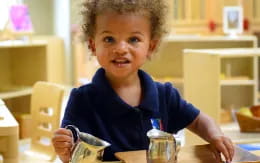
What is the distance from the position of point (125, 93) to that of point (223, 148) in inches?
9.8

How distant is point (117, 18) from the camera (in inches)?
38.3

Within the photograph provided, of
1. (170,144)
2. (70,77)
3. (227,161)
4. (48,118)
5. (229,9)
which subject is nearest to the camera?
(170,144)

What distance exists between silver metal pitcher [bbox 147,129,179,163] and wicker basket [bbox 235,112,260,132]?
1.28 meters

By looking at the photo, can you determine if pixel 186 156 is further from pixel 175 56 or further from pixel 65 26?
pixel 65 26

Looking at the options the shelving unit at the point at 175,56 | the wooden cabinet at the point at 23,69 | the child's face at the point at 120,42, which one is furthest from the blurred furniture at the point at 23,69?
the child's face at the point at 120,42

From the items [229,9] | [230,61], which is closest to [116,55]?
[230,61]

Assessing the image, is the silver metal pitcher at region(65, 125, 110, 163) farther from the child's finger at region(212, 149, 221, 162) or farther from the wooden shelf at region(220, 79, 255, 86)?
the wooden shelf at region(220, 79, 255, 86)

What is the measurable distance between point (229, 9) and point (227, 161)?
278 centimetres

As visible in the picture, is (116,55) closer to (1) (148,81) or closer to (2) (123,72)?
(2) (123,72)

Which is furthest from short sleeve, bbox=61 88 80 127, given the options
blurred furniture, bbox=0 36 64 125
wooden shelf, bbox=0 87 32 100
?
blurred furniture, bbox=0 36 64 125

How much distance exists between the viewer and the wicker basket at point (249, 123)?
2021mm

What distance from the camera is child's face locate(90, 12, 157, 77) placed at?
96cm

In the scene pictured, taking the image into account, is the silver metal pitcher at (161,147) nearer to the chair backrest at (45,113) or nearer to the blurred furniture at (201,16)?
the chair backrest at (45,113)

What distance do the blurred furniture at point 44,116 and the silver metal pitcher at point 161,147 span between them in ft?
4.45
